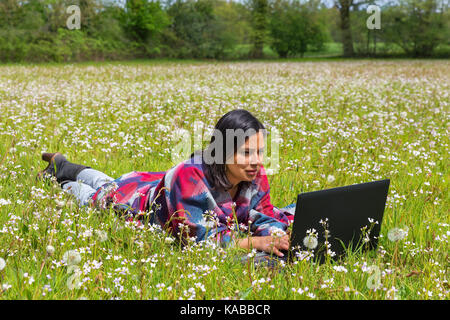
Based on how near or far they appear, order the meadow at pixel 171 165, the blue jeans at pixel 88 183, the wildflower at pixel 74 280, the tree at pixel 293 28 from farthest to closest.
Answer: the tree at pixel 293 28 < the blue jeans at pixel 88 183 < the meadow at pixel 171 165 < the wildflower at pixel 74 280

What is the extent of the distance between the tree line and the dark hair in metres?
30.2

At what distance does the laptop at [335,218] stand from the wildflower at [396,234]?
12 centimetres

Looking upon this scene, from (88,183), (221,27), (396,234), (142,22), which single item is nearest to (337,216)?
(396,234)

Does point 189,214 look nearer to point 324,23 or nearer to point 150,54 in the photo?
point 150,54

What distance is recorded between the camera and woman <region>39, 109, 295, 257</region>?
10.3 feet

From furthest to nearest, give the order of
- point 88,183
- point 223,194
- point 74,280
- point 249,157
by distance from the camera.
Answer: point 88,183, point 223,194, point 249,157, point 74,280

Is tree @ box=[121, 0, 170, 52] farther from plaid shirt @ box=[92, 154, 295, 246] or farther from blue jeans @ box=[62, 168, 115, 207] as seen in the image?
plaid shirt @ box=[92, 154, 295, 246]

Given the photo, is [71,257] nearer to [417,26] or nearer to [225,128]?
[225,128]

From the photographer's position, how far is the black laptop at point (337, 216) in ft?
8.86

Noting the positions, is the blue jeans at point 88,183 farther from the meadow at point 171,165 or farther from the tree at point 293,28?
the tree at point 293,28

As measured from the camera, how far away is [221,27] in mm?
45719

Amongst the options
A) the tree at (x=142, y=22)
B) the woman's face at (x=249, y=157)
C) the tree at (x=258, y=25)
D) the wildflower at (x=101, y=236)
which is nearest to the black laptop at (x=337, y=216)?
the woman's face at (x=249, y=157)

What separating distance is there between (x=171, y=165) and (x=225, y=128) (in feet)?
7.76
